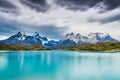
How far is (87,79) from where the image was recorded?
37.3m

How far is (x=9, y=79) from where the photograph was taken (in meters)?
36.5

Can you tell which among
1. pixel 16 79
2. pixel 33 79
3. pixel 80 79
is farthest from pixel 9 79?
pixel 80 79

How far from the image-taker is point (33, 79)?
36781 millimetres

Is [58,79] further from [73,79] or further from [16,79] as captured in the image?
[16,79]

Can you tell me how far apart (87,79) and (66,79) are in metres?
4.36

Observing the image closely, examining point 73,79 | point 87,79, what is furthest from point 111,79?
point 73,79

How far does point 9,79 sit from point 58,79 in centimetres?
999

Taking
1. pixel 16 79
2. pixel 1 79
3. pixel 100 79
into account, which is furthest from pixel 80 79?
pixel 1 79

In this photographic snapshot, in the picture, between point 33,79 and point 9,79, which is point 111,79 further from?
point 9,79

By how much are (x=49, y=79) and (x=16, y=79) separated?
6715mm

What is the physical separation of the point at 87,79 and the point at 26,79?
12.6 meters

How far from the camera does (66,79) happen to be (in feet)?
123

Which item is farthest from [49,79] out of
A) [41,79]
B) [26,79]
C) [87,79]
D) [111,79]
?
[111,79]

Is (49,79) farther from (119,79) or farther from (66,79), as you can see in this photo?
(119,79)
